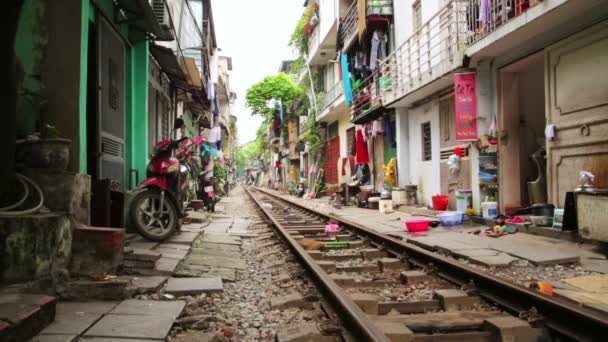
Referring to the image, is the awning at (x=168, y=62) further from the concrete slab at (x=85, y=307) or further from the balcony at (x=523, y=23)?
the balcony at (x=523, y=23)

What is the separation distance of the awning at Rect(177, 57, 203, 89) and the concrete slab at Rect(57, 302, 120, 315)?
297 inches

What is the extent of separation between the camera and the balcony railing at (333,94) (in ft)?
72.7

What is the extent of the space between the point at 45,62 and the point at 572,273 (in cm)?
605

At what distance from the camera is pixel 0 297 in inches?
120

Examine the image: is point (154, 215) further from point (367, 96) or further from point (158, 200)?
point (367, 96)

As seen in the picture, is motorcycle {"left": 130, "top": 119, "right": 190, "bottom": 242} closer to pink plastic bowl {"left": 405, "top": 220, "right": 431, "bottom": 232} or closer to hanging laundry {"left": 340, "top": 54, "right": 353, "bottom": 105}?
pink plastic bowl {"left": 405, "top": 220, "right": 431, "bottom": 232}

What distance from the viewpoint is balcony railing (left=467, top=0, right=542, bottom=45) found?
8653 mm

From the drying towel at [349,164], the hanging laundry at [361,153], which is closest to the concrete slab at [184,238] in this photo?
the hanging laundry at [361,153]

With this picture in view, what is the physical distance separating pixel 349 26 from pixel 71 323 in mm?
18194

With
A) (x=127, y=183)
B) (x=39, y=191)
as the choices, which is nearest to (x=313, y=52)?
(x=127, y=183)

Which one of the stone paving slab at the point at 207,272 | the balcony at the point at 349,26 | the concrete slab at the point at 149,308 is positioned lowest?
the stone paving slab at the point at 207,272

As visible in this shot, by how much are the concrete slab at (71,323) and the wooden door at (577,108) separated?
7223mm

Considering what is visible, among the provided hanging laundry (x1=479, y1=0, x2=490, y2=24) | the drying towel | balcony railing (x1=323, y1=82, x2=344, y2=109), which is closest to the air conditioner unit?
hanging laundry (x1=479, y1=0, x2=490, y2=24)

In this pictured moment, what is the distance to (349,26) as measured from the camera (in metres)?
19.3
